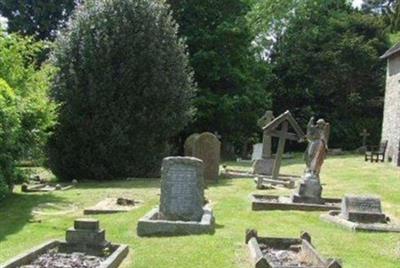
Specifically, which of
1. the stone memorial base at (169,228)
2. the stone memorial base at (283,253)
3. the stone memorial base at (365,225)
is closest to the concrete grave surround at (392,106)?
the stone memorial base at (365,225)

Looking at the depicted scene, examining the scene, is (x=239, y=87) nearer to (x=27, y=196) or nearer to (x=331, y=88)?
(x=331, y=88)

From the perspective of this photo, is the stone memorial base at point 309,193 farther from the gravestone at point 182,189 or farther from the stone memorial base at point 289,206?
the gravestone at point 182,189

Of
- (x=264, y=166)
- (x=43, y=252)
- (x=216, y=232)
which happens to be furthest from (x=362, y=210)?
(x=264, y=166)

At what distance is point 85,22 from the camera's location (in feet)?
75.4

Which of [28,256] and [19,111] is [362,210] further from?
[19,111]

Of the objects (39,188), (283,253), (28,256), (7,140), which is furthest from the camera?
(39,188)

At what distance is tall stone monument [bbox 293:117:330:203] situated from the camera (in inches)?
574

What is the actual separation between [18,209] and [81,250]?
5.88 m

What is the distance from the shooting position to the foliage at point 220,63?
33906 millimetres

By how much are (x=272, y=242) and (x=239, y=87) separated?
26729 millimetres

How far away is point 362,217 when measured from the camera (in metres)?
11.9

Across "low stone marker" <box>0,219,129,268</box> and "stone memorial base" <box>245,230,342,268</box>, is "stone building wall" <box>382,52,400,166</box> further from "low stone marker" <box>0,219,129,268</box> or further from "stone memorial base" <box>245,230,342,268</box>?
"low stone marker" <box>0,219,129,268</box>

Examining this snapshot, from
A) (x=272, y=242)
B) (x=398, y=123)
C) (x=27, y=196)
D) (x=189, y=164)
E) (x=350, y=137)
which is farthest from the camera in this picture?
(x=350, y=137)

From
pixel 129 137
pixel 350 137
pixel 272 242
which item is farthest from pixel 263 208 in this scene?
pixel 350 137
